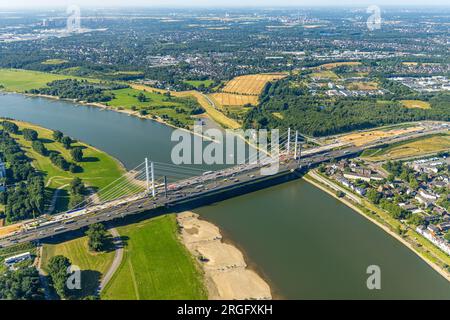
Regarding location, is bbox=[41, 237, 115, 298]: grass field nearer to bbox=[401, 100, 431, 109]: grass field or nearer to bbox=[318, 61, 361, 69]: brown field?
bbox=[401, 100, 431, 109]: grass field

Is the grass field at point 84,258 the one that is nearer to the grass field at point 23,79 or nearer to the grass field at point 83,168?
the grass field at point 83,168

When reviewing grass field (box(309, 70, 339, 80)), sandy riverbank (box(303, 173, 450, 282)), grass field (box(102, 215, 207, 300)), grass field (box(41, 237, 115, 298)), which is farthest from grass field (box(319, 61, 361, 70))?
grass field (box(41, 237, 115, 298))

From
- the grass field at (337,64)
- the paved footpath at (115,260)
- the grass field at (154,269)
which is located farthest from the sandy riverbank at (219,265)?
the grass field at (337,64)

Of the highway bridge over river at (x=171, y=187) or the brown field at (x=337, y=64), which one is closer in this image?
the highway bridge over river at (x=171, y=187)

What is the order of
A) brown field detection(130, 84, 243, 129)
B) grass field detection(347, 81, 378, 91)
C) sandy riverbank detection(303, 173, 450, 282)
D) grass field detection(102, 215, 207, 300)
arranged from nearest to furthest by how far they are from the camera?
grass field detection(102, 215, 207, 300) < sandy riverbank detection(303, 173, 450, 282) < brown field detection(130, 84, 243, 129) < grass field detection(347, 81, 378, 91)

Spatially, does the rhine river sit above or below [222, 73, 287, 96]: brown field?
below

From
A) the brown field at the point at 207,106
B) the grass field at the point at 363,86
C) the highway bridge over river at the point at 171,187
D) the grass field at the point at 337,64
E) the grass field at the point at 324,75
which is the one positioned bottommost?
the highway bridge over river at the point at 171,187

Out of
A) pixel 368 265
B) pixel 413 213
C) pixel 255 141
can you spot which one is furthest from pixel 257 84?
pixel 368 265
